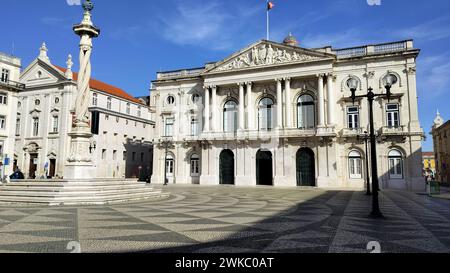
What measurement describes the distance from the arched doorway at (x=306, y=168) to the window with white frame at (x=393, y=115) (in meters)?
9.16

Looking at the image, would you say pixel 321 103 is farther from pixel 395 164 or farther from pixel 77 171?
pixel 77 171

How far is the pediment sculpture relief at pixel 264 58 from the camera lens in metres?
38.7

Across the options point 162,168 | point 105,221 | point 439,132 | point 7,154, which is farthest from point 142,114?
point 439,132

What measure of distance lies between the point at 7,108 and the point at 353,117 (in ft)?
136

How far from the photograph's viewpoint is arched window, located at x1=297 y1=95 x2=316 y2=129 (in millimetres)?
38406

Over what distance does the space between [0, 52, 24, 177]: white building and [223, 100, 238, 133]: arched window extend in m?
25.8

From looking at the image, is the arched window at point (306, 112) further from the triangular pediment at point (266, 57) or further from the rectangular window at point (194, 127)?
the rectangular window at point (194, 127)

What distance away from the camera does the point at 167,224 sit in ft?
32.6

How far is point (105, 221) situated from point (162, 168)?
116ft

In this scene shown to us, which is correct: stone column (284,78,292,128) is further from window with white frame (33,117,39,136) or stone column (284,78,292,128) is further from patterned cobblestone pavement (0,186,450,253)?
window with white frame (33,117,39,136)

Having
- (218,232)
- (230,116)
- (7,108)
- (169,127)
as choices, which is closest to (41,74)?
(7,108)

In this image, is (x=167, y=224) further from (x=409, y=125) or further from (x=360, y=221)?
(x=409, y=125)

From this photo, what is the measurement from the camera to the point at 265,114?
41.0 m

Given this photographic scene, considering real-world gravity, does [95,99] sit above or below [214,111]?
above
